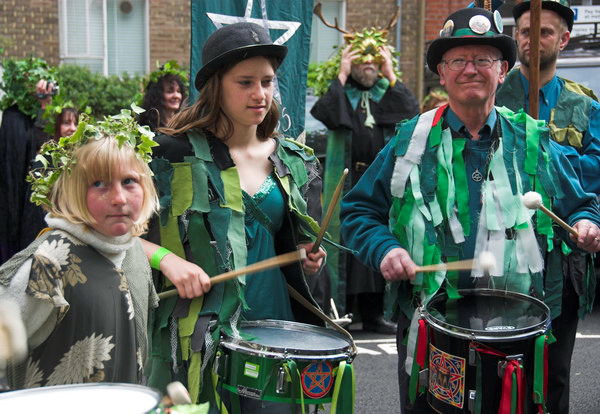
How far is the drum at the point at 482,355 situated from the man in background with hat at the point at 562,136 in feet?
1.92

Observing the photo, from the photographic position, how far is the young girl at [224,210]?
11.4 ft

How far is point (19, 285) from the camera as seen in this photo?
2.86 meters

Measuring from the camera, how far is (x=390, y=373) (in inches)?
250

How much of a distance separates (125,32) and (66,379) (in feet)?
41.5

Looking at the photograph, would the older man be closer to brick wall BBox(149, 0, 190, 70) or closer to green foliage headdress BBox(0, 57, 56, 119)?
green foliage headdress BBox(0, 57, 56, 119)

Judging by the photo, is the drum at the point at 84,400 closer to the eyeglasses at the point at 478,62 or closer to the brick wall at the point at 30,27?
the eyeglasses at the point at 478,62

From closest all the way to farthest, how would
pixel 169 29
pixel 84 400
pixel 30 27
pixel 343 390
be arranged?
pixel 84 400 < pixel 343 390 < pixel 30 27 < pixel 169 29

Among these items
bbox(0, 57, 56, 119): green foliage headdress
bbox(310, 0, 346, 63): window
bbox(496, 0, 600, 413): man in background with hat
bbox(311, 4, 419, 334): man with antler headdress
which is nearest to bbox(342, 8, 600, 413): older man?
bbox(496, 0, 600, 413): man in background with hat

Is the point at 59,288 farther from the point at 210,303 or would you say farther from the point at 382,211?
the point at 382,211

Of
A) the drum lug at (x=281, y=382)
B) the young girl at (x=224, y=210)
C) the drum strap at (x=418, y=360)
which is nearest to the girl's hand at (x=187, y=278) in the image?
the young girl at (x=224, y=210)

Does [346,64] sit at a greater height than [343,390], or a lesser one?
greater

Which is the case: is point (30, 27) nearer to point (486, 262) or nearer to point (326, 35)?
point (326, 35)

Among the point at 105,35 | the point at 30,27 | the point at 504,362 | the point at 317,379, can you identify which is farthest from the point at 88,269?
the point at 105,35

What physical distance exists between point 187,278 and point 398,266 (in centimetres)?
76
